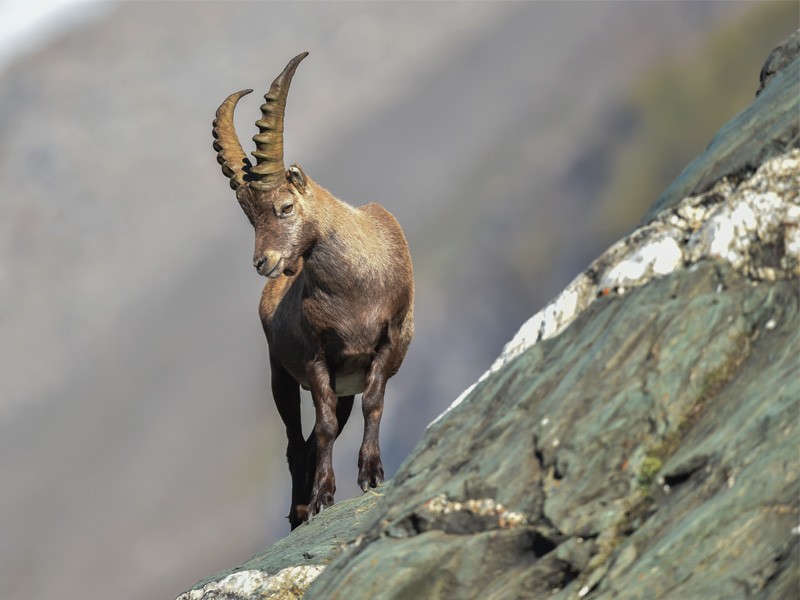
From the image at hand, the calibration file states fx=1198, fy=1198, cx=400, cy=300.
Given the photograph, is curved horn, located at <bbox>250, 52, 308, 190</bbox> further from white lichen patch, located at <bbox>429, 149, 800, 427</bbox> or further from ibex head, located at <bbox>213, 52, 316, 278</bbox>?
white lichen patch, located at <bbox>429, 149, 800, 427</bbox>

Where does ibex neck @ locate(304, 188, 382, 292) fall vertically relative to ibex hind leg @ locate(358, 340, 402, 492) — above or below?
above

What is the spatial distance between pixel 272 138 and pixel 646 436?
7.33m

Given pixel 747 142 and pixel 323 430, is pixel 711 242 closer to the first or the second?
pixel 747 142

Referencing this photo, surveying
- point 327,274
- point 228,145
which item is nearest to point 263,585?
point 327,274

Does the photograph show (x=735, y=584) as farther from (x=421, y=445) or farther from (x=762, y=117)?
(x=762, y=117)

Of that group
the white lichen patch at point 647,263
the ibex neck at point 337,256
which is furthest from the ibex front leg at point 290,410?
the white lichen patch at point 647,263

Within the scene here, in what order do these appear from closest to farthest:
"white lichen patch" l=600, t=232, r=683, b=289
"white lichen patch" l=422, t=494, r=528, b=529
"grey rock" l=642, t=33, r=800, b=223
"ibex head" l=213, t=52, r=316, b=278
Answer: "white lichen patch" l=422, t=494, r=528, b=529 < "white lichen patch" l=600, t=232, r=683, b=289 < "grey rock" l=642, t=33, r=800, b=223 < "ibex head" l=213, t=52, r=316, b=278

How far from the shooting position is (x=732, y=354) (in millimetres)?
5938

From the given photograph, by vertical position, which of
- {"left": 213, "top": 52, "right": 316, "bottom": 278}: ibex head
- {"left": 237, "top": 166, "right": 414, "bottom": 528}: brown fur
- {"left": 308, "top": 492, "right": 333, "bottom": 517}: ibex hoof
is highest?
{"left": 213, "top": 52, "right": 316, "bottom": 278}: ibex head

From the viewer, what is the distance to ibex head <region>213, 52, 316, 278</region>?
1212 cm

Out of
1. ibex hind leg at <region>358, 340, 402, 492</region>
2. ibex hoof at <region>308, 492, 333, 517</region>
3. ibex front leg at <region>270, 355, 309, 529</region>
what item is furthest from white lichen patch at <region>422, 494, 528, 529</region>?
ibex front leg at <region>270, 355, 309, 529</region>

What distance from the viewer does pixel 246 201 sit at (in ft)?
41.1

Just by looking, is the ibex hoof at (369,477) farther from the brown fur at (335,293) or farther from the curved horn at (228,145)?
the curved horn at (228,145)

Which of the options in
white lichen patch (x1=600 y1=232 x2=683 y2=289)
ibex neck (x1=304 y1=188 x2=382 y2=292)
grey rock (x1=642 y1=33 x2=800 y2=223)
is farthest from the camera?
ibex neck (x1=304 y1=188 x2=382 y2=292)
